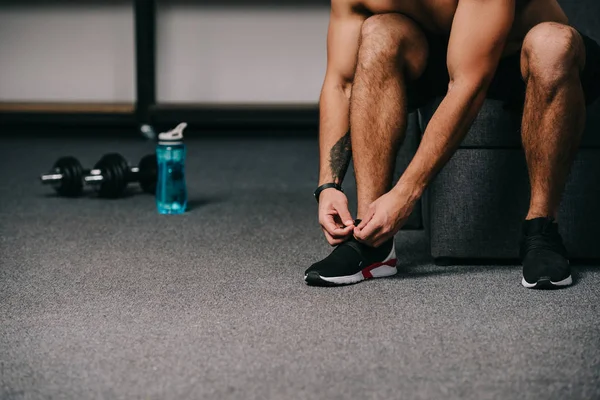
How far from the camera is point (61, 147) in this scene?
392 centimetres

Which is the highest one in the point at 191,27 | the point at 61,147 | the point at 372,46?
the point at 372,46

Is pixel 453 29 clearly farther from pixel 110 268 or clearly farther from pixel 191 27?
pixel 191 27

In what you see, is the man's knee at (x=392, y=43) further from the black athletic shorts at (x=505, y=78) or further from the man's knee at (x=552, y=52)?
the man's knee at (x=552, y=52)

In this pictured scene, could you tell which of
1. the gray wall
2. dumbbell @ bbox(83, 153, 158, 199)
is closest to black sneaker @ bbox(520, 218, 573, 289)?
dumbbell @ bbox(83, 153, 158, 199)

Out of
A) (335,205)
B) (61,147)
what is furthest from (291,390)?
(61,147)

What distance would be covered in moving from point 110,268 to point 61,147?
242 centimetres

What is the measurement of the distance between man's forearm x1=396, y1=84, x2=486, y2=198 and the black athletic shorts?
0.42ft

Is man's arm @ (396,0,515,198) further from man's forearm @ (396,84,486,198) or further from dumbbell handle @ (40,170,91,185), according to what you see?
dumbbell handle @ (40,170,91,185)

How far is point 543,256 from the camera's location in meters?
1.49

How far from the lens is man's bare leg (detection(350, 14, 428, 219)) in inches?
61.4

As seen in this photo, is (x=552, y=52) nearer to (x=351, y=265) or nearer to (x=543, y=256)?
(x=543, y=256)

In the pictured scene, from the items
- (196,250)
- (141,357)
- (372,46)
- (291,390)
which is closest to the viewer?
(291,390)

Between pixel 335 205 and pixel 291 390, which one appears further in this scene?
pixel 335 205

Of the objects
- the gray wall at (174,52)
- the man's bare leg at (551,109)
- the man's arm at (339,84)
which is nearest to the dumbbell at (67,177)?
the man's arm at (339,84)
